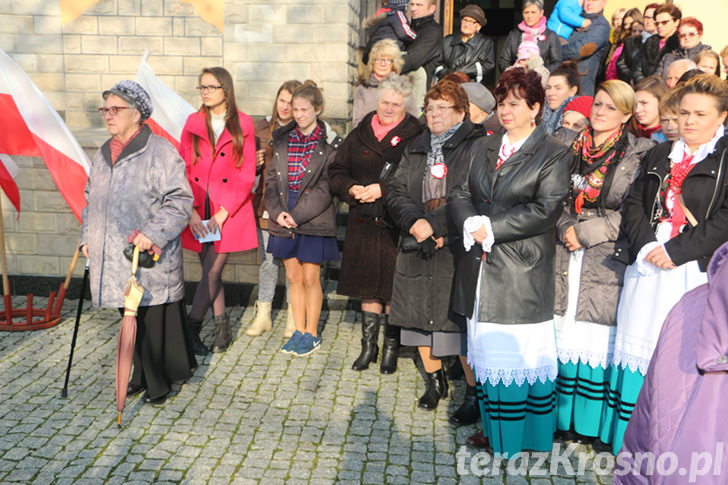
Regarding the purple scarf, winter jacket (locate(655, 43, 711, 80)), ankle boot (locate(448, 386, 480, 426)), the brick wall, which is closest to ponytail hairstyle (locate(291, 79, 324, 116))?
the brick wall

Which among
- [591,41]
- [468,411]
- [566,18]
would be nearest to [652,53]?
[591,41]

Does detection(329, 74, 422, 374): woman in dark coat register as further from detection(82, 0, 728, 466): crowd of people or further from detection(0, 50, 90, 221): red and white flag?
detection(0, 50, 90, 221): red and white flag

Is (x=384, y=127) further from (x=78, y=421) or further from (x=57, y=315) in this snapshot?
(x=57, y=315)

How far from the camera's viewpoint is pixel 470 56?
27.7 ft

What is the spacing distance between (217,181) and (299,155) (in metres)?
0.72

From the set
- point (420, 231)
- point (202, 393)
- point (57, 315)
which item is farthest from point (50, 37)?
point (420, 231)

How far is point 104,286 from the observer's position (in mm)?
4910

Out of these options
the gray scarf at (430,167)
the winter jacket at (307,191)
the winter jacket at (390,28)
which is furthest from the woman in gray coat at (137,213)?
the winter jacket at (390,28)

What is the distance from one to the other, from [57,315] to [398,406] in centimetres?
373

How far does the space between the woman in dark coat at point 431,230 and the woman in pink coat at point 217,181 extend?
1.59m

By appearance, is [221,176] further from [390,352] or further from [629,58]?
[629,58]

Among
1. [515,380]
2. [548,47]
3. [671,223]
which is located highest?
[548,47]

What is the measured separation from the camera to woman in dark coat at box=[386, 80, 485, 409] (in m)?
4.87

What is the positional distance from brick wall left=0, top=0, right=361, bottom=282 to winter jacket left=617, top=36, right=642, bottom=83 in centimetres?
320
